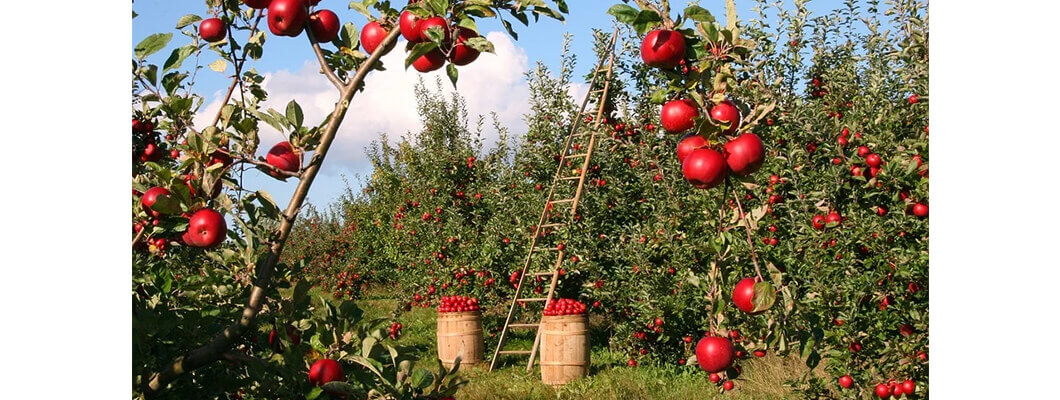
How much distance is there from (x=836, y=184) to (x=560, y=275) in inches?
134

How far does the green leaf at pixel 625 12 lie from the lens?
127 centimetres

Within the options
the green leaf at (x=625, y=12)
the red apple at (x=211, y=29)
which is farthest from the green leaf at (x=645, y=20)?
the red apple at (x=211, y=29)

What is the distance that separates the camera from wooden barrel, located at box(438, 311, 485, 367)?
7.19 metres

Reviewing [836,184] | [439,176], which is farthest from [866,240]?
[439,176]

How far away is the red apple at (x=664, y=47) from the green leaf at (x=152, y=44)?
2.66 feet

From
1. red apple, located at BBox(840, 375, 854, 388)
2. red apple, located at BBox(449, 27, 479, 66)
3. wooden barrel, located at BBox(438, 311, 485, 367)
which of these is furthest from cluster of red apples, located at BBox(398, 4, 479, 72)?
wooden barrel, located at BBox(438, 311, 485, 367)

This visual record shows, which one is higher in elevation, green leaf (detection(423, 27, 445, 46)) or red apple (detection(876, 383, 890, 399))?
green leaf (detection(423, 27, 445, 46))

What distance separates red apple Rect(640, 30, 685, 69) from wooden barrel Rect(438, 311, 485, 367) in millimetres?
6083

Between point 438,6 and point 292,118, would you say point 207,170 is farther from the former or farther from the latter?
point 438,6

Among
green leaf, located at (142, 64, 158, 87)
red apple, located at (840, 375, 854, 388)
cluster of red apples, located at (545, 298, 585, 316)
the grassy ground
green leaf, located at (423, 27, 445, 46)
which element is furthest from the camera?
cluster of red apples, located at (545, 298, 585, 316)

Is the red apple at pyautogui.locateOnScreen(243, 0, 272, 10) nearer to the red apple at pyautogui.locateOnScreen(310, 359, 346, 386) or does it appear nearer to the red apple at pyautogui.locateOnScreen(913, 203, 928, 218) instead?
the red apple at pyautogui.locateOnScreen(310, 359, 346, 386)

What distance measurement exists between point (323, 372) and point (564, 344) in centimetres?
501

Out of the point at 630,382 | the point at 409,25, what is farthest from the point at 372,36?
the point at 630,382

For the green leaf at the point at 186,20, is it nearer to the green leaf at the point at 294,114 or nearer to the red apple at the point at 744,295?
the green leaf at the point at 294,114
